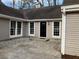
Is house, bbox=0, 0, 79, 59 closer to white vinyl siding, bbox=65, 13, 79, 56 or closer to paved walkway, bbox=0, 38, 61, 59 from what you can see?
paved walkway, bbox=0, 38, 61, 59

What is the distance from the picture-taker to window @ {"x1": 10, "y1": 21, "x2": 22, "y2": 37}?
50.6 ft

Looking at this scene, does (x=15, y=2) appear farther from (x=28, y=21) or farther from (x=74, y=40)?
(x=74, y=40)

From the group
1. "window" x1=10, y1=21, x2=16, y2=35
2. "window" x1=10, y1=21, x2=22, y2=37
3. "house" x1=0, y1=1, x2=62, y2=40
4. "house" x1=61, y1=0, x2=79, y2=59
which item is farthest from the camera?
"window" x1=10, y1=21, x2=22, y2=37

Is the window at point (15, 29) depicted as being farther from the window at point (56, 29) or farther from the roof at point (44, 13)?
the window at point (56, 29)

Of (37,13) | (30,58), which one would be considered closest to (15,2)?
(37,13)

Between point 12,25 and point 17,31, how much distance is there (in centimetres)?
123

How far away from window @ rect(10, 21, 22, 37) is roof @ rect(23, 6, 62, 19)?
2.41 metres

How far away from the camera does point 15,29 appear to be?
15883 mm

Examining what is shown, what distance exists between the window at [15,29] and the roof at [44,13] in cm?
241

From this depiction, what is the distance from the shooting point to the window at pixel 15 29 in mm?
15438

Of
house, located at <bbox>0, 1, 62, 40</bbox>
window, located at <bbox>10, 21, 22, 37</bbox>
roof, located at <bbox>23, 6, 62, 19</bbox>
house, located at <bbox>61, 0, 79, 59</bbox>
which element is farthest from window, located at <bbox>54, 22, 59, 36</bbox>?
house, located at <bbox>61, 0, 79, 59</bbox>

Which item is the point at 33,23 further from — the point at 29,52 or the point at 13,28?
the point at 29,52

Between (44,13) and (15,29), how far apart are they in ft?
15.7

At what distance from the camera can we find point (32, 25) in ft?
58.5
